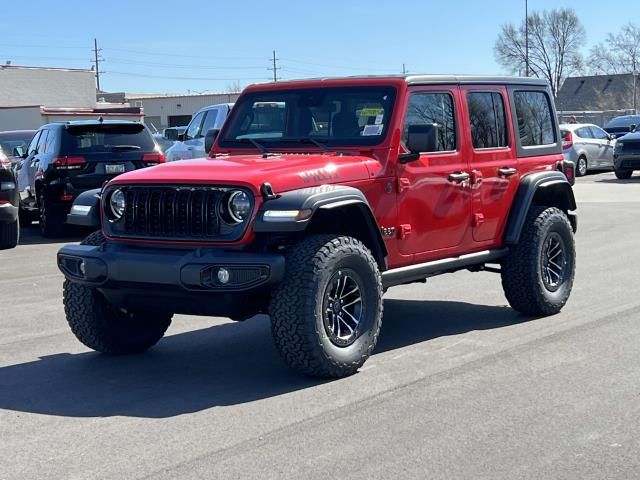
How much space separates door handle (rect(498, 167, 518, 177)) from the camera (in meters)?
8.17

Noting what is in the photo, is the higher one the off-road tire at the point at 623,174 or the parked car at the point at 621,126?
the parked car at the point at 621,126

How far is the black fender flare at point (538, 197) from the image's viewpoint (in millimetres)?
8266

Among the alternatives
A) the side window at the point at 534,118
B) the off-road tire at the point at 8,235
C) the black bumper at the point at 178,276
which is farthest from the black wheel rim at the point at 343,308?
the off-road tire at the point at 8,235

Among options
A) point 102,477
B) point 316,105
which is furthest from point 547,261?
point 102,477

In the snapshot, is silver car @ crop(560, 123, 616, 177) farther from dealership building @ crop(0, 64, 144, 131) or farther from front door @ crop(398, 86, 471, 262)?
dealership building @ crop(0, 64, 144, 131)

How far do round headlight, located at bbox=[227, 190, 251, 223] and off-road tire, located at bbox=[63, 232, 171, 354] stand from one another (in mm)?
1059

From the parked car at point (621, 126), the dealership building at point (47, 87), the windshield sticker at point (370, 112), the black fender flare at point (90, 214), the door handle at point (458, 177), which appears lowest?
the parked car at point (621, 126)

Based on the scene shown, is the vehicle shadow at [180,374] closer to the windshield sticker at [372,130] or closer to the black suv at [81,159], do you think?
the windshield sticker at [372,130]

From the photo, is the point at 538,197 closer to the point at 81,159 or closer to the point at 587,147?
the point at 81,159

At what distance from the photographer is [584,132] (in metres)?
29.0

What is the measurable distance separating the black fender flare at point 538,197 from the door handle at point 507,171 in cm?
13

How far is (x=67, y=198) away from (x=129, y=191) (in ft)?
28.1

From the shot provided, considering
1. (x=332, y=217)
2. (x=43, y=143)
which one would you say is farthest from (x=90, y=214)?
(x=43, y=143)

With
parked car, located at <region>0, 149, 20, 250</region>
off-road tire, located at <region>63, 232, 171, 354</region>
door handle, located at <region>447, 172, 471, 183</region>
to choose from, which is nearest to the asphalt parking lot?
off-road tire, located at <region>63, 232, 171, 354</region>
